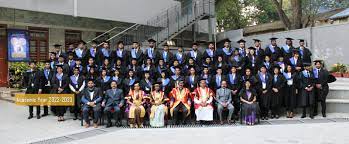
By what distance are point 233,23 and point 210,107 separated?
77.1 feet

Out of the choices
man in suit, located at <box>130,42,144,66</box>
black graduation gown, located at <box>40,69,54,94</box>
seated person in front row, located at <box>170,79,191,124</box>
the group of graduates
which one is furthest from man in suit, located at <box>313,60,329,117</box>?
black graduation gown, located at <box>40,69,54,94</box>

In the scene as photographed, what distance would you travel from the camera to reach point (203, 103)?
9227 mm

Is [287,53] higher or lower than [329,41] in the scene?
lower

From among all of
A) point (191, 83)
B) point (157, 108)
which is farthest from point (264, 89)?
point (157, 108)

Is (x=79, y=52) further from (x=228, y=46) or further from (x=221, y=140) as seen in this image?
(x=221, y=140)

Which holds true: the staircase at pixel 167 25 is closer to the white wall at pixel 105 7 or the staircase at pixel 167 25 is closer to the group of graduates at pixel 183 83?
the white wall at pixel 105 7

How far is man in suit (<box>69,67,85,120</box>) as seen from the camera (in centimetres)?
984

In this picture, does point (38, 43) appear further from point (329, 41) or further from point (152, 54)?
point (329, 41)

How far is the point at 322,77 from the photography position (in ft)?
32.7

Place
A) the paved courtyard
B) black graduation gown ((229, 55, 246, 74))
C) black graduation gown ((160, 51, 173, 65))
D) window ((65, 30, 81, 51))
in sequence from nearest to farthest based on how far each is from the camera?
the paved courtyard < black graduation gown ((229, 55, 246, 74)) < black graduation gown ((160, 51, 173, 65)) < window ((65, 30, 81, 51))

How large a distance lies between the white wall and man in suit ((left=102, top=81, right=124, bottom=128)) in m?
6.15

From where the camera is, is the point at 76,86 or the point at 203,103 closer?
the point at 203,103

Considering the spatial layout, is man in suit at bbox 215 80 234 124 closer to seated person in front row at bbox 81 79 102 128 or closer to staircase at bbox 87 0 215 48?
seated person in front row at bbox 81 79 102 128

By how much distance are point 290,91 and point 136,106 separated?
4.14 meters
